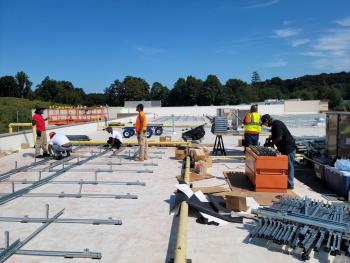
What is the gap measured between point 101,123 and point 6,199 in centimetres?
2056

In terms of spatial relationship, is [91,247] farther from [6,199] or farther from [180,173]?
[180,173]

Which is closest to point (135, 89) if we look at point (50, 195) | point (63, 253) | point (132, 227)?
point (50, 195)

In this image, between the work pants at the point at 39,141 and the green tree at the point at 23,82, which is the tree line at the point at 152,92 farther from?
the work pants at the point at 39,141

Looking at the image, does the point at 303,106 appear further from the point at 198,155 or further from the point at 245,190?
the point at 245,190

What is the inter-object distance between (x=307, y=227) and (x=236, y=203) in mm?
1596

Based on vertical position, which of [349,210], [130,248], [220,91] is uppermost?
[220,91]

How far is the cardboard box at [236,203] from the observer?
6.28 m

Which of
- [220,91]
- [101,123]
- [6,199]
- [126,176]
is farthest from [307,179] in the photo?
[220,91]

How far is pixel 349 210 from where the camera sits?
5.65 m

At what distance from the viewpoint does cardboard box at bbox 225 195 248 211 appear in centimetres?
628

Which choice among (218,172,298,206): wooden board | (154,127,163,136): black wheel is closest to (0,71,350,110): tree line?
(154,127,163,136): black wheel

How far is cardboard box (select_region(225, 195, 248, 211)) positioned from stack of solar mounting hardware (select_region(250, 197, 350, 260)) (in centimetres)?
69

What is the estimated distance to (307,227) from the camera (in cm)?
493

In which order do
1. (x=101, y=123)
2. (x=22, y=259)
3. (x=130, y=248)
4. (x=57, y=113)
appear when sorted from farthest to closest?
1. (x=57, y=113)
2. (x=101, y=123)
3. (x=130, y=248)
4. (x=22, y=259)
